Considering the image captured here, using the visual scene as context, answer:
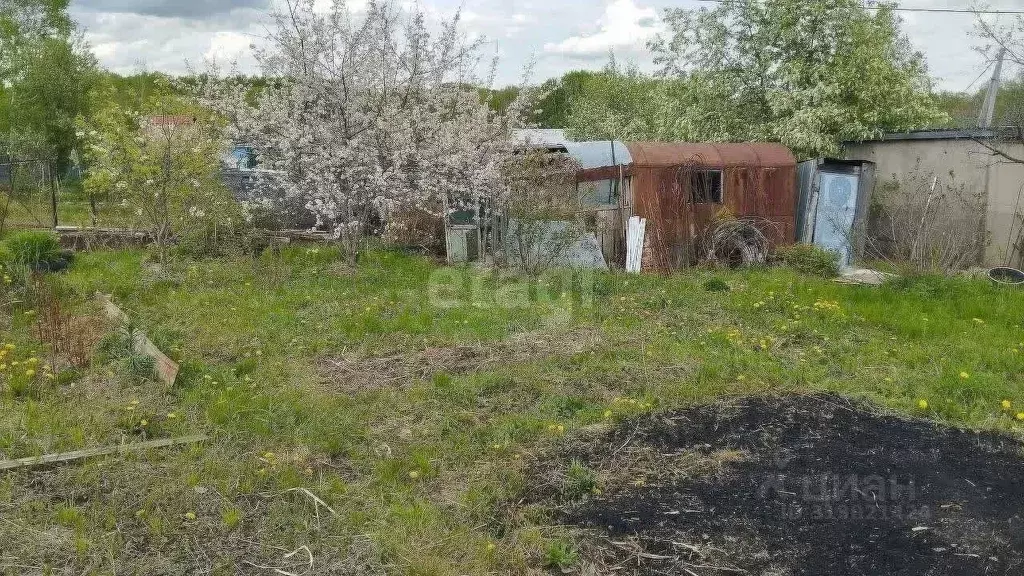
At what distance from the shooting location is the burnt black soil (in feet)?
11.2

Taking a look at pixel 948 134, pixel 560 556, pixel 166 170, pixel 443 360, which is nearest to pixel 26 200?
pixel 166 170

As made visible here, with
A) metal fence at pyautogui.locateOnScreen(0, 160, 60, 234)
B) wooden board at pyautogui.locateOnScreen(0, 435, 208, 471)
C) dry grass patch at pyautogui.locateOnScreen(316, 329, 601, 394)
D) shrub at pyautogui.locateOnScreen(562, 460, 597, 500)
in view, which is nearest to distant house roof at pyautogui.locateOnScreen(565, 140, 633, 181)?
dry grass patch at pyautogui.locateOnScreen(316, 329, 601, 394)

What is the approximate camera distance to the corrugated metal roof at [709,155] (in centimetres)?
1126

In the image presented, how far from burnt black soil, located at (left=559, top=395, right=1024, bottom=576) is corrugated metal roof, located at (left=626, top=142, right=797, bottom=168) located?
260 inches

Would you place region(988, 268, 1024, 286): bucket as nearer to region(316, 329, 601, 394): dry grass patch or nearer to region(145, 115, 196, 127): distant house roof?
region(316, 329, 601, 394): dry grass patch

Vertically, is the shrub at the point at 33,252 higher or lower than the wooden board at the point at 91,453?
higher

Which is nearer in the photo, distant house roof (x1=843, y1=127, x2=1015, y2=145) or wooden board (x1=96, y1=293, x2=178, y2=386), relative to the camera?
wooden board (x1=96, y1=293, x2=178, y2=386)

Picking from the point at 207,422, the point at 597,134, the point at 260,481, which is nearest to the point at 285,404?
the point at 207,422

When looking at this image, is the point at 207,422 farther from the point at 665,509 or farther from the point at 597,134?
the point at 597,134

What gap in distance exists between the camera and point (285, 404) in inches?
203

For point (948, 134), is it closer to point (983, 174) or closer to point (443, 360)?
point (983, 174)

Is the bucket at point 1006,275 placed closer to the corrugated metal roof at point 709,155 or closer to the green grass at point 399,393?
the green grass at point 399,393

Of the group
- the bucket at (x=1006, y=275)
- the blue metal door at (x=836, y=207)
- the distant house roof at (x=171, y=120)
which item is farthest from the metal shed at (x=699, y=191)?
the distant house roof at (x=171, y=120)

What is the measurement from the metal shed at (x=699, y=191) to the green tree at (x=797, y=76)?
5.16 feet
